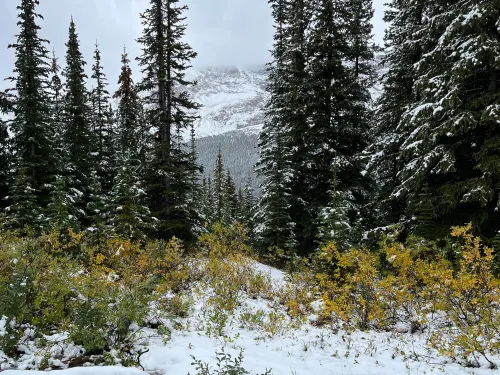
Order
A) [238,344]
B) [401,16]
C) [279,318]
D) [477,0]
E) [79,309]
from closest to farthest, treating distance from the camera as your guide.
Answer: [79,309], [238,344], [279,318], [477,0], [401,16]

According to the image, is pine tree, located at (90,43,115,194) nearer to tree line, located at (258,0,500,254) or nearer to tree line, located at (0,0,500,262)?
tree line, located at (0,0,500,262)

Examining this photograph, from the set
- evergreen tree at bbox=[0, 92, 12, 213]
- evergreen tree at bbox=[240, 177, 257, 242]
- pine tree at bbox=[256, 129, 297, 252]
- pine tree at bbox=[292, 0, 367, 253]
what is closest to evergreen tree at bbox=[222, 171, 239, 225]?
evergreen tree at bbox=[240, 177, 257, 242]

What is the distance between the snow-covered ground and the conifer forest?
0.04 m

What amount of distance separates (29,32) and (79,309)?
72.7ft

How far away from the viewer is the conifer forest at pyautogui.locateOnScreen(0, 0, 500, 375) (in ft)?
16.7

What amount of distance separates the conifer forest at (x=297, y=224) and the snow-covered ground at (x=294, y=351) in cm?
4

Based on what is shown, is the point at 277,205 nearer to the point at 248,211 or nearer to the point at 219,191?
the point at 248,211

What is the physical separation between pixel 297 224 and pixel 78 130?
704 inches

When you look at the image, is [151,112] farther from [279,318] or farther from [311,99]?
[279,318]

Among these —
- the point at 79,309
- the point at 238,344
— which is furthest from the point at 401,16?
the point at 79,309

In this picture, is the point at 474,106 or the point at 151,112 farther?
the point at 151,112

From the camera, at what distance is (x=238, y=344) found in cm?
571

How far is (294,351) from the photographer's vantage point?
558 centimetres

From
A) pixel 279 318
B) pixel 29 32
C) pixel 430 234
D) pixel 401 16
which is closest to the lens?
pixel 279 318
